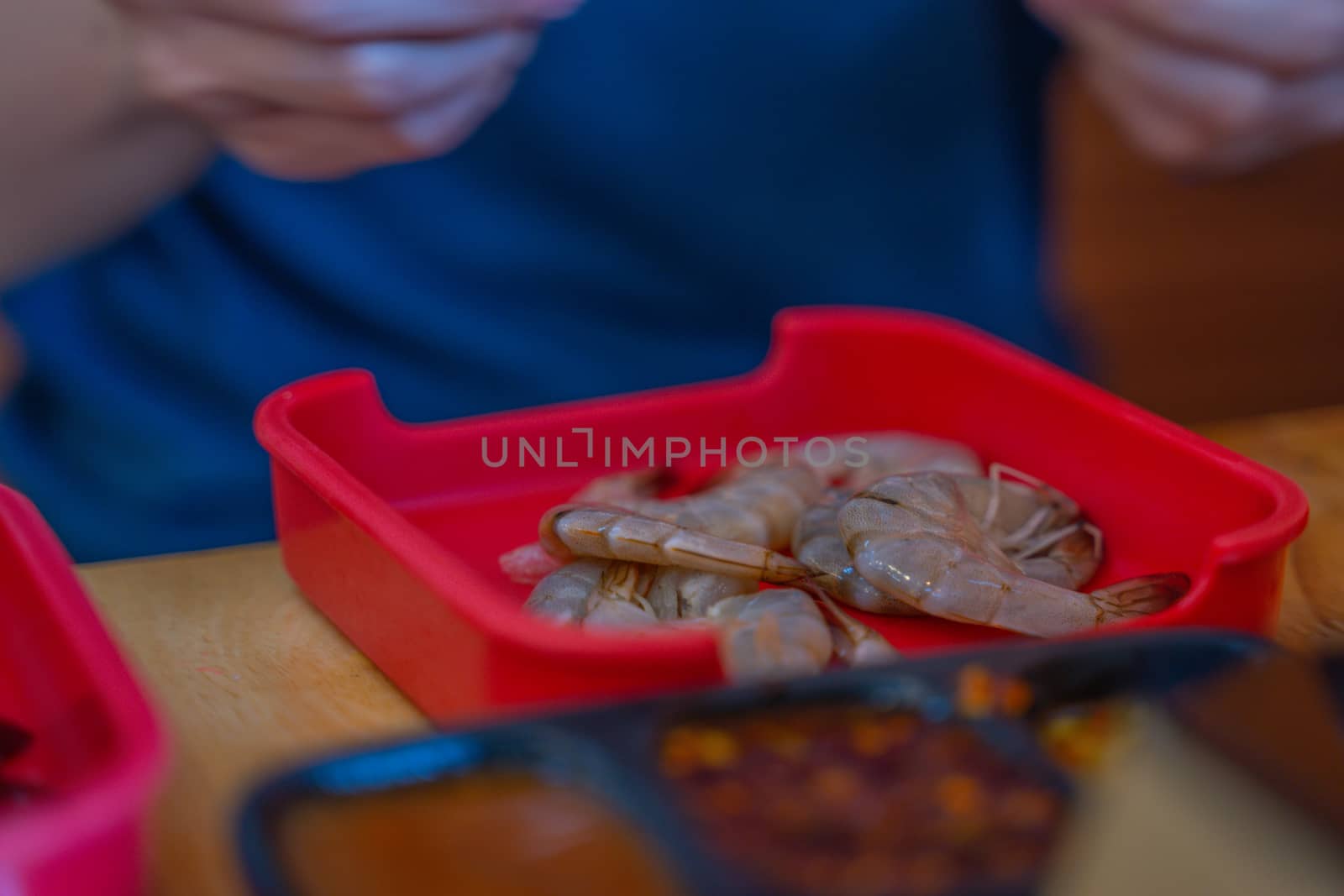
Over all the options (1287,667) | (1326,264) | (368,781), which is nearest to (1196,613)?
(1287,667)

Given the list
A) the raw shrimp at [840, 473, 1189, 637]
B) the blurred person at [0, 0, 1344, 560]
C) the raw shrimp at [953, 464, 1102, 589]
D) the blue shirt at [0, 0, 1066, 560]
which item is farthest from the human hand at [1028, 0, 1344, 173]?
the raw shrimp at [840, 473, 1189, 637]

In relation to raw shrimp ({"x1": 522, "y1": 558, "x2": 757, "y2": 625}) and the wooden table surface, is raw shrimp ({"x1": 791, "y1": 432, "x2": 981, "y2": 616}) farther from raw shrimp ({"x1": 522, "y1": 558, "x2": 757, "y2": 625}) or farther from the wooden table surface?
the wooden table surface

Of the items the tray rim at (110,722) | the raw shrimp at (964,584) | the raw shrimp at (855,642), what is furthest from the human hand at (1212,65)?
the tray rim at (110,722)

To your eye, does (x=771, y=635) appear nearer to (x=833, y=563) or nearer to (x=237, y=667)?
(x=833, y=563)

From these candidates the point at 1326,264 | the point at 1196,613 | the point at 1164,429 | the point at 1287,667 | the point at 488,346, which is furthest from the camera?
the point at 1326,264

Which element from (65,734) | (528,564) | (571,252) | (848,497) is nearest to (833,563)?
(848,497)

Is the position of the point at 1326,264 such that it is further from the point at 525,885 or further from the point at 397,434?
the point at 525,885
